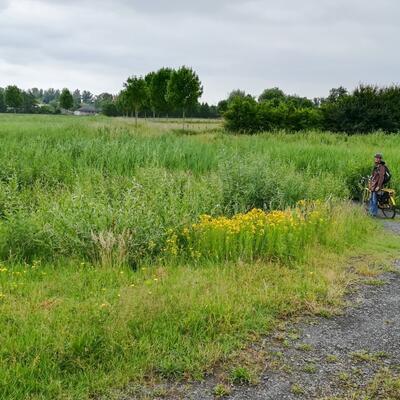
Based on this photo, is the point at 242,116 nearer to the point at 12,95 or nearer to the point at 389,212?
the point at 389,212

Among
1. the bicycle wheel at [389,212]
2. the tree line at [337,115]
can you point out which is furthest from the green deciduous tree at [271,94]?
the bicycle wheel at [389,212]

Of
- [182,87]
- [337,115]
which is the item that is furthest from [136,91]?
[337,115]

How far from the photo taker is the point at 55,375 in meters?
3.16

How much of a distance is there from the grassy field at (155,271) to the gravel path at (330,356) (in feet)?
0.88

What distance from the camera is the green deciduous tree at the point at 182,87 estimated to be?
4191 centimetres

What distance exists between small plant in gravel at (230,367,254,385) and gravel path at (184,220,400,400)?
67 millimetres

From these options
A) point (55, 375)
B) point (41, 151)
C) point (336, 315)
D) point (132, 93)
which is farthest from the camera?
point (132, 93)

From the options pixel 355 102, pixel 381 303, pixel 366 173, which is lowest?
pixel 381 303

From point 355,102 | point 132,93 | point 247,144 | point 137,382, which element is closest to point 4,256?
point 137,382

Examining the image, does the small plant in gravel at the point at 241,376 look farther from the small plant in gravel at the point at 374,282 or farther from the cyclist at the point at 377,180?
the cyclist at the point at 377,180

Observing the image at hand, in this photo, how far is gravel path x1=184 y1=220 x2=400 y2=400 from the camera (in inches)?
128

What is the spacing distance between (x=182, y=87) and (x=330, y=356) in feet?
133

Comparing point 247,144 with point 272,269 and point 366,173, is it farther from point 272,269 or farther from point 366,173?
point 272,269

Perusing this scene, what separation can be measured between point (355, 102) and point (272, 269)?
27.4 m
